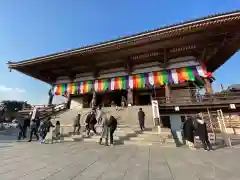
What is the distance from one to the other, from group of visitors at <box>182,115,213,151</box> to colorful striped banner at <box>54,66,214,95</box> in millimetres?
6881

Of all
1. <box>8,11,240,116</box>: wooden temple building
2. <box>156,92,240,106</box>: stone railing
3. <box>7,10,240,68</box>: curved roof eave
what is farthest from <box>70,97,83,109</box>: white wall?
<box>156,92,240,106</box>: stone railing

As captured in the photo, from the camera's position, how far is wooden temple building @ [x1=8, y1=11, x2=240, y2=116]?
10.0 meters

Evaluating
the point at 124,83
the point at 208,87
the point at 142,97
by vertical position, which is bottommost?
the point at 208,87

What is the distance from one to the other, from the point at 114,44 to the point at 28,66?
10054 mm

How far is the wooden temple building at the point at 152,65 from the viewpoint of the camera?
10.0 meters

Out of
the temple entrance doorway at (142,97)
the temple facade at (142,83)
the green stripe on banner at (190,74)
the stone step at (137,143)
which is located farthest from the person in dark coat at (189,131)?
the temple entrance doorway at (142,97)

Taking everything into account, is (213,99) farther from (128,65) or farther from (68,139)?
(68,139)

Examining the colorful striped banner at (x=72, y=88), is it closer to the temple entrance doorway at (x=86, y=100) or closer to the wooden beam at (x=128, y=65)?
the temple entrance doorway at (x=86, y=100)

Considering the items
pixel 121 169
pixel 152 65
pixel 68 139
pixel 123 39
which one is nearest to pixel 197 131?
pixel 121 169

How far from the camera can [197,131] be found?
592 centimetres

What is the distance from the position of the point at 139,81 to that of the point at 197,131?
8.37 metres

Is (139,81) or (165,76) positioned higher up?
(165,76)

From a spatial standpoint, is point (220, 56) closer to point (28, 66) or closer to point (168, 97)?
point (168, 97)

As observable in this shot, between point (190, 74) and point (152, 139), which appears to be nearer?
point (152, 139)
